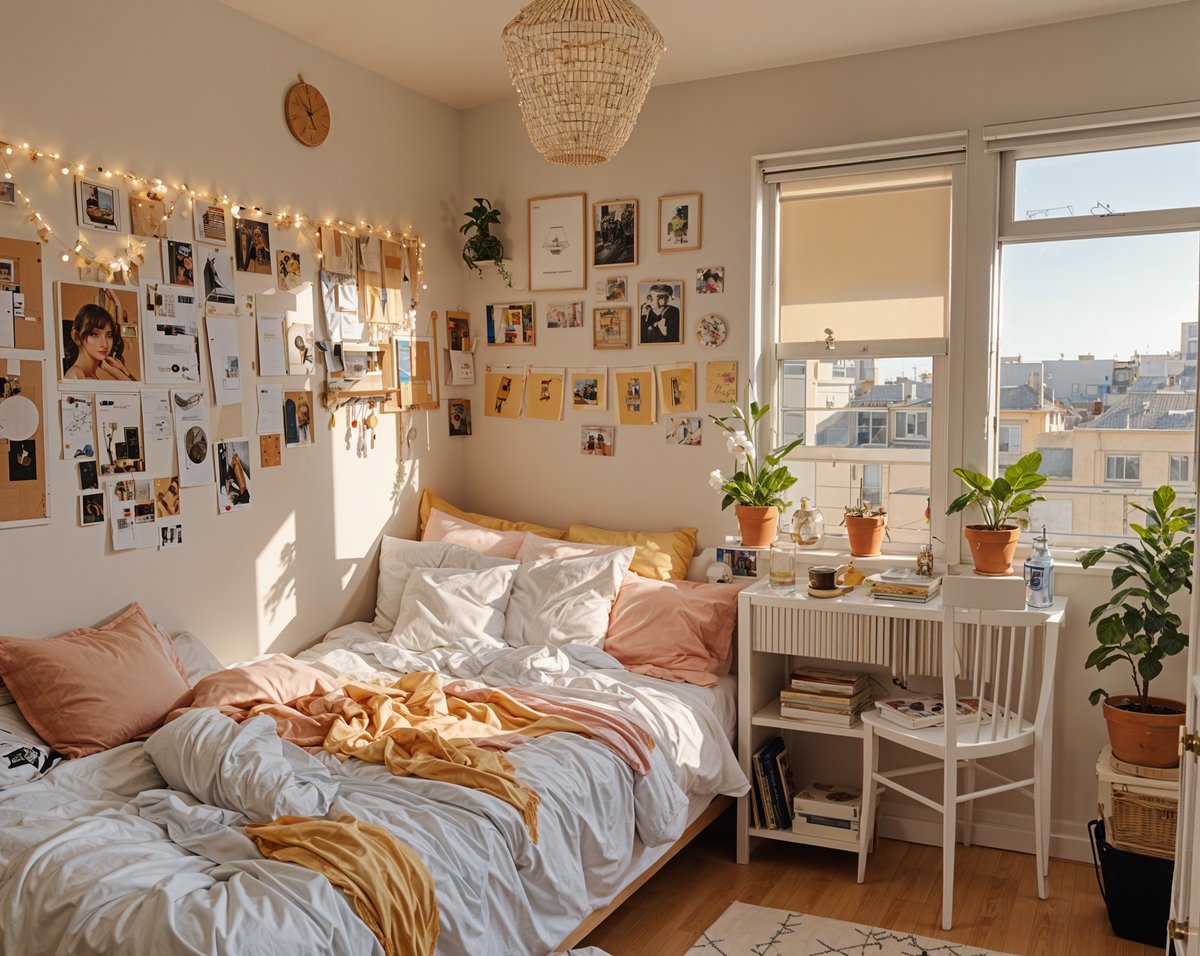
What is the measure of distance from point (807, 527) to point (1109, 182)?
4.88 feet

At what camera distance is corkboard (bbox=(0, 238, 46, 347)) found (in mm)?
2631

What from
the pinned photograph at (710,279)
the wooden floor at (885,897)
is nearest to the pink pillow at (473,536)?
the pinned photograph at (710,279)

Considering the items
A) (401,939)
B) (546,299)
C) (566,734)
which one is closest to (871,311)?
(546,299)

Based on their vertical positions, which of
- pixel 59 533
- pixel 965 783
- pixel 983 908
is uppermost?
pixel 59 533

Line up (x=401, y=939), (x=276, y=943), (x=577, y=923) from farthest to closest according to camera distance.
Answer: (x=577, y=923) < (x=401, y=939) < (x=276, y=943)

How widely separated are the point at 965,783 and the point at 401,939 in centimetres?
222

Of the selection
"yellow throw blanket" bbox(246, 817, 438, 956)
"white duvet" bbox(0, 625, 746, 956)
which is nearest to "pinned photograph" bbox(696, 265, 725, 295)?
"white duvet" bbox(0, 625, 746, 956)

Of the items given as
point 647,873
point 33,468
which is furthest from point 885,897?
point 33,468

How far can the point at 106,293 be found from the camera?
9.37 feet

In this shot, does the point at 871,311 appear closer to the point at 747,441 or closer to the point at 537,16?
the point at 747,441

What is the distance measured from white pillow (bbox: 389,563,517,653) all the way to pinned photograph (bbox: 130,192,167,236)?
1.46 metres

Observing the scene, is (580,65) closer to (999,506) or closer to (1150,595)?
(999,506)

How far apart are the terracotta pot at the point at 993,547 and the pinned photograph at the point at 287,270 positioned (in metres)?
2.39

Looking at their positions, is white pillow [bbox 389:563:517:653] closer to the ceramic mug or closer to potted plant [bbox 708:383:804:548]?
potted plant [bbox 708:383:804:548]
